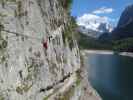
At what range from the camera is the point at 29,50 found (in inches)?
628

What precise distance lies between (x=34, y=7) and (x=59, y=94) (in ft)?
23.4

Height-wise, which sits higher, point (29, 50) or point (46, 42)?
point (46, 42)

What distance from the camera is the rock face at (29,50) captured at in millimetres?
13352

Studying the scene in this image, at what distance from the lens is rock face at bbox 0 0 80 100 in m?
13.4

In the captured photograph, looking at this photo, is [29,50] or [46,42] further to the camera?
[46,42]

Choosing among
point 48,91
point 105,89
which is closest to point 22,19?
point 48,91

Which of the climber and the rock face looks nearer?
the rock face

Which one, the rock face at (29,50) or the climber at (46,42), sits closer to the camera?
the rock face at (29,50)

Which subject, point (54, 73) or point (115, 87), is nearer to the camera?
point (54, 73)

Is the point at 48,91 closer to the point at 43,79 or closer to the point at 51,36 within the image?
the point at 43,79

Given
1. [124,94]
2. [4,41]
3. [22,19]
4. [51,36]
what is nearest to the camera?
[4,41]

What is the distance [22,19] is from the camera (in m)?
15.2

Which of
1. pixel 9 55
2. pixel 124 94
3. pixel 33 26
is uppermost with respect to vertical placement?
pixel 33 26

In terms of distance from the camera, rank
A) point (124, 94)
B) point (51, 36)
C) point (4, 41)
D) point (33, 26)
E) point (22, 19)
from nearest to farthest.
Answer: point (4, 41)
point (22, 19)
point (33, 26)
point (51, 36)
point (124, 94)
